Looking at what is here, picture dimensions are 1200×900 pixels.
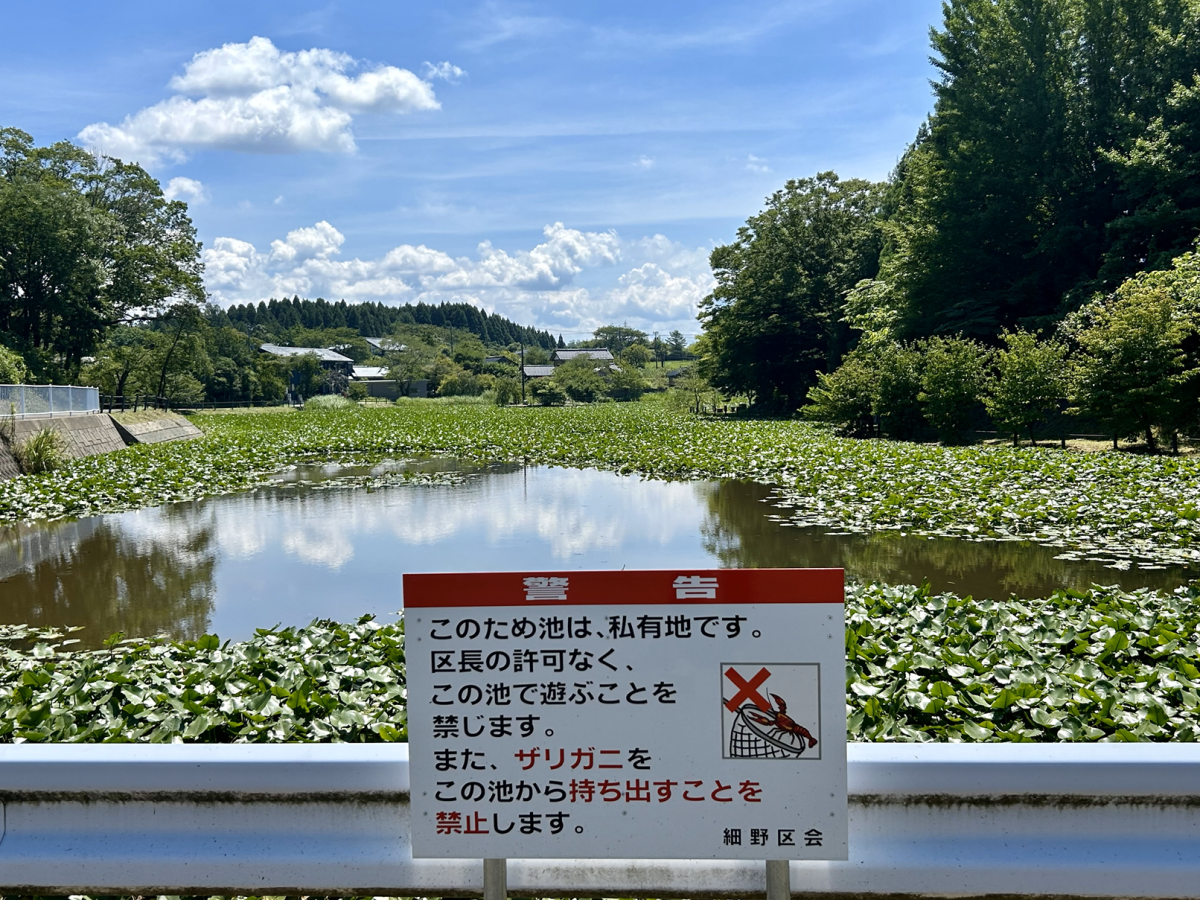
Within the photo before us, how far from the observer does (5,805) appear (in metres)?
1.80

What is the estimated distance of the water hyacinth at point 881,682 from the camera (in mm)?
3367

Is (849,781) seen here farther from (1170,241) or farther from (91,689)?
(1170,241)

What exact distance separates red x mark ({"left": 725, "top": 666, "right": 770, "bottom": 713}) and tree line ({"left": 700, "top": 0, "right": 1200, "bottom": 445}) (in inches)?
694

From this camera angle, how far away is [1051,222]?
29.5 metres

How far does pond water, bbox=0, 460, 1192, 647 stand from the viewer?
7.09 metres

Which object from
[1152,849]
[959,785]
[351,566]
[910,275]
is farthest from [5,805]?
[910,275]

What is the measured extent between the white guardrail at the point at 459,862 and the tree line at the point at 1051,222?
56.6ft

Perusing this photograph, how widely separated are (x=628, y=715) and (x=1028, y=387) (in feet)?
66.4

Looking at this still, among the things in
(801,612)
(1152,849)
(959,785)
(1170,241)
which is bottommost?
(1152,849)

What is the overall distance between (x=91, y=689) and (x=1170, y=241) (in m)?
28.6

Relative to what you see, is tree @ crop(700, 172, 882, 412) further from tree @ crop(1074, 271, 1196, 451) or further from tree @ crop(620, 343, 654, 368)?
tree @ crop(620, 343, 654, 368)

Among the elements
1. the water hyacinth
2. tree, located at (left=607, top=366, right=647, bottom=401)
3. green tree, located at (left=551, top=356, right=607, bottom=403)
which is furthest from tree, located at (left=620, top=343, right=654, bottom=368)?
the water hyacinth

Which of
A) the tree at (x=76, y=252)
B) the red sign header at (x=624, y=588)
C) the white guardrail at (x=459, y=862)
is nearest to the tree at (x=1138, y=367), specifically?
the white guardrail at (x=459, y=862)

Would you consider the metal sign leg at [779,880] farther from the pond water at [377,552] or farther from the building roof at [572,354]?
the building roof at [572,354]
